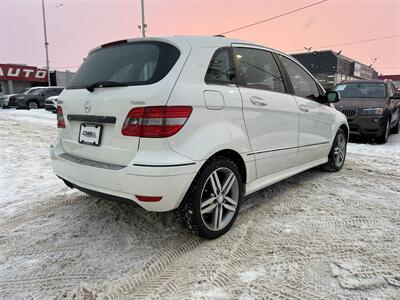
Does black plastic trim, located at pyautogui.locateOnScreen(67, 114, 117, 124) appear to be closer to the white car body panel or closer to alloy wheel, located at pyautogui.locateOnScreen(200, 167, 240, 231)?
the white car body panel

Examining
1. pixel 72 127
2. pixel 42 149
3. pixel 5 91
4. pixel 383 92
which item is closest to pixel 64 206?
pixel 72 127

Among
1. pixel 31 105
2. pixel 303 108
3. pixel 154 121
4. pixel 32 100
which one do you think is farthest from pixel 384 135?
pixel 31 105

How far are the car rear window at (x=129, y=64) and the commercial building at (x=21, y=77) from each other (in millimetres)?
38177

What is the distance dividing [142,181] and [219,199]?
815 millimetres

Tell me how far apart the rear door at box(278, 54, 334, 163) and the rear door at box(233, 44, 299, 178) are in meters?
0.21

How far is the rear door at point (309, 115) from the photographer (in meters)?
3.96

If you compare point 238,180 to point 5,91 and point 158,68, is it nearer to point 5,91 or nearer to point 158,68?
point 158,68

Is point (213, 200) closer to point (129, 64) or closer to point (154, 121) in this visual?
point (154, 121)

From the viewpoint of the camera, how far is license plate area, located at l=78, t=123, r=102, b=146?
267 cm

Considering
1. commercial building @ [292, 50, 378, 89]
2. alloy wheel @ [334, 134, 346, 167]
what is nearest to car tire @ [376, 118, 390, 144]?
alloy wheel @ [334, 134, 346, 167]

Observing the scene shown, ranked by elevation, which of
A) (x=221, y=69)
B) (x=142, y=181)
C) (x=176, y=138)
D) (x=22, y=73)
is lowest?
(x=142, y=181)

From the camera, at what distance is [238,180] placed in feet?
9.98

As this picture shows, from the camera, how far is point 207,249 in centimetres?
275

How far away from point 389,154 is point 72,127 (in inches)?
246
